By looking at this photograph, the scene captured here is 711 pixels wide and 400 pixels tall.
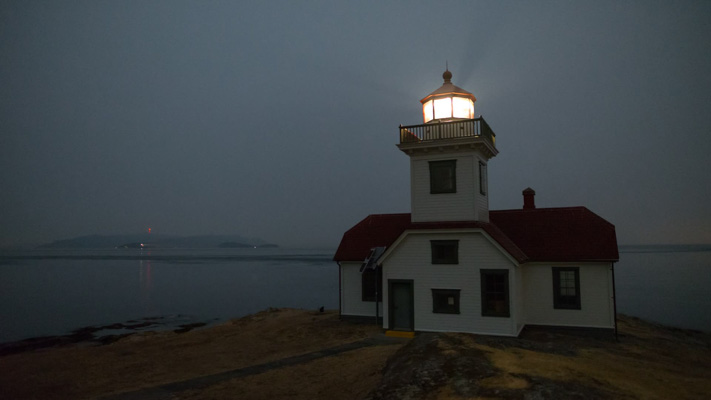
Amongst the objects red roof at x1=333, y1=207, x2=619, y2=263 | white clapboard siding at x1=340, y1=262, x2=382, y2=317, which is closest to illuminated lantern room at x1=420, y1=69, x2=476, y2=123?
red roof at x1=333, y1=207, x2=619, y2=263

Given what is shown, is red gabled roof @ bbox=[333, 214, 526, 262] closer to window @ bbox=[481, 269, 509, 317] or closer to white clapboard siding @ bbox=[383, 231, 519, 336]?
white clapboard siding @ bbox=[383, 231, 519, 336]

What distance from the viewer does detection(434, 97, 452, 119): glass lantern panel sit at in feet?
62.4

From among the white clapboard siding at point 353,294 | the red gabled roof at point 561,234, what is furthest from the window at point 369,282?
the red gabled roof at point 561,234

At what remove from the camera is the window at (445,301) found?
17531mm

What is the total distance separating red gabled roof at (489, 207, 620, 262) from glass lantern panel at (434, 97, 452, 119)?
6.37 meters

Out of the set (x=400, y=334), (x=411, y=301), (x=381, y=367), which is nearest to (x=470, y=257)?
(x=411, y=301)

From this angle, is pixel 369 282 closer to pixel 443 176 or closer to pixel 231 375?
pixel 443 176

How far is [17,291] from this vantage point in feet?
195

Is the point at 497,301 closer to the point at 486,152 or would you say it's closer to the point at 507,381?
the point at 486,152

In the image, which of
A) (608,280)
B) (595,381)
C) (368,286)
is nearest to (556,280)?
(608,280)

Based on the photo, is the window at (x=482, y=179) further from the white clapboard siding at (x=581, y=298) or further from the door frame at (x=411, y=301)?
the door frame at (x=411, y=301)

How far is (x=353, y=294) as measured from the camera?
2167 centimetres

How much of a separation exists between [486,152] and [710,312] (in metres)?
37.7

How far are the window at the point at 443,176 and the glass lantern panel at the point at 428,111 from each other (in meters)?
2.25
